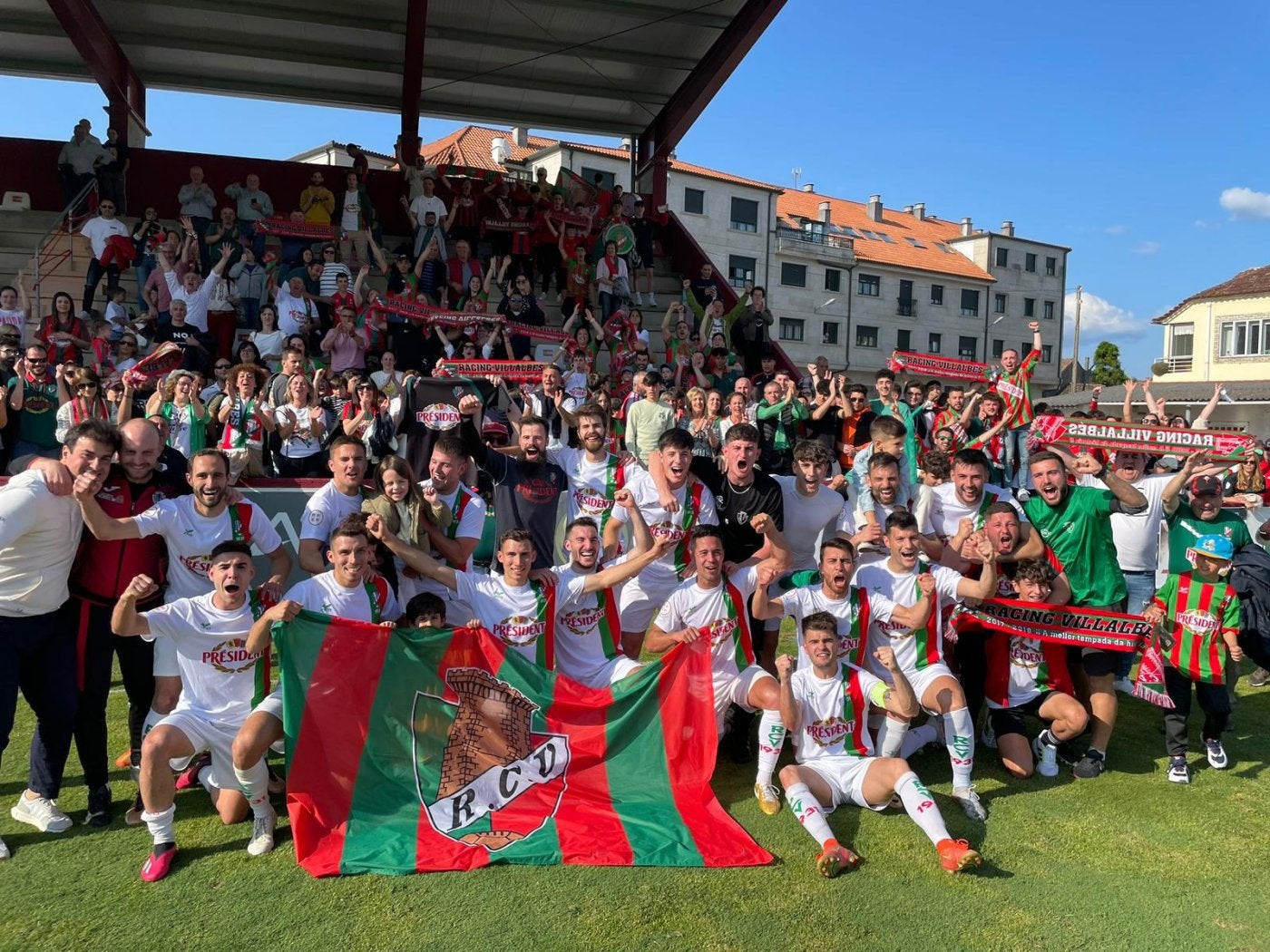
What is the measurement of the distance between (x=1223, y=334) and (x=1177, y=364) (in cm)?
252

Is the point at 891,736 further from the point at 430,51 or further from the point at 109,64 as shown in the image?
A: the point at 109,64

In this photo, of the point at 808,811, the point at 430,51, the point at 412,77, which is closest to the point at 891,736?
the point at 808,811

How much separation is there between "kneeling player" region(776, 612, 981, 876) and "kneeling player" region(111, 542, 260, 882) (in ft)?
9.28

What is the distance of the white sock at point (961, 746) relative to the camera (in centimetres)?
497

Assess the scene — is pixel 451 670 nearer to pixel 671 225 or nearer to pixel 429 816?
pixel 429 816

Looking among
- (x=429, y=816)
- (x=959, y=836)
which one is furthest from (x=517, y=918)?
(x=959, y=836)

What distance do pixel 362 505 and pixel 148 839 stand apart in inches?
82.3

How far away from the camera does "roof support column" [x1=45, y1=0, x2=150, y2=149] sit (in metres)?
15.1

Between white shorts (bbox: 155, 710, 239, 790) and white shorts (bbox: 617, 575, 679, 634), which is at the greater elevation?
white shorts (bbox: 617, 575, 679, 634)

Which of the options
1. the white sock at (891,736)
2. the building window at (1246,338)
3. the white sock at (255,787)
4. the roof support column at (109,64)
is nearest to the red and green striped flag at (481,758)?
the white sock at (255,787)

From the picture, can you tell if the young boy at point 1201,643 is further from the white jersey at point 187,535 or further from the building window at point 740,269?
the building window at point 740,269

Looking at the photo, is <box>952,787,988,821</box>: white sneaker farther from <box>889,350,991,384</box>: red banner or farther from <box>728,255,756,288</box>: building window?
<box>728,255,756,288</box>: building window

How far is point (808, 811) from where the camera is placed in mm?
4477

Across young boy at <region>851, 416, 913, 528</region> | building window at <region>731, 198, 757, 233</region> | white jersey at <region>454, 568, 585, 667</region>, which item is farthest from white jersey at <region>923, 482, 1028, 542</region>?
building window at <region>731, 198, 757, 233</region>
